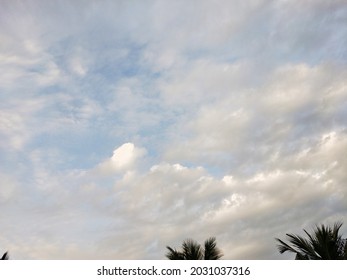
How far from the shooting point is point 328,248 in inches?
602

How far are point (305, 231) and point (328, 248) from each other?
101 centimetres
